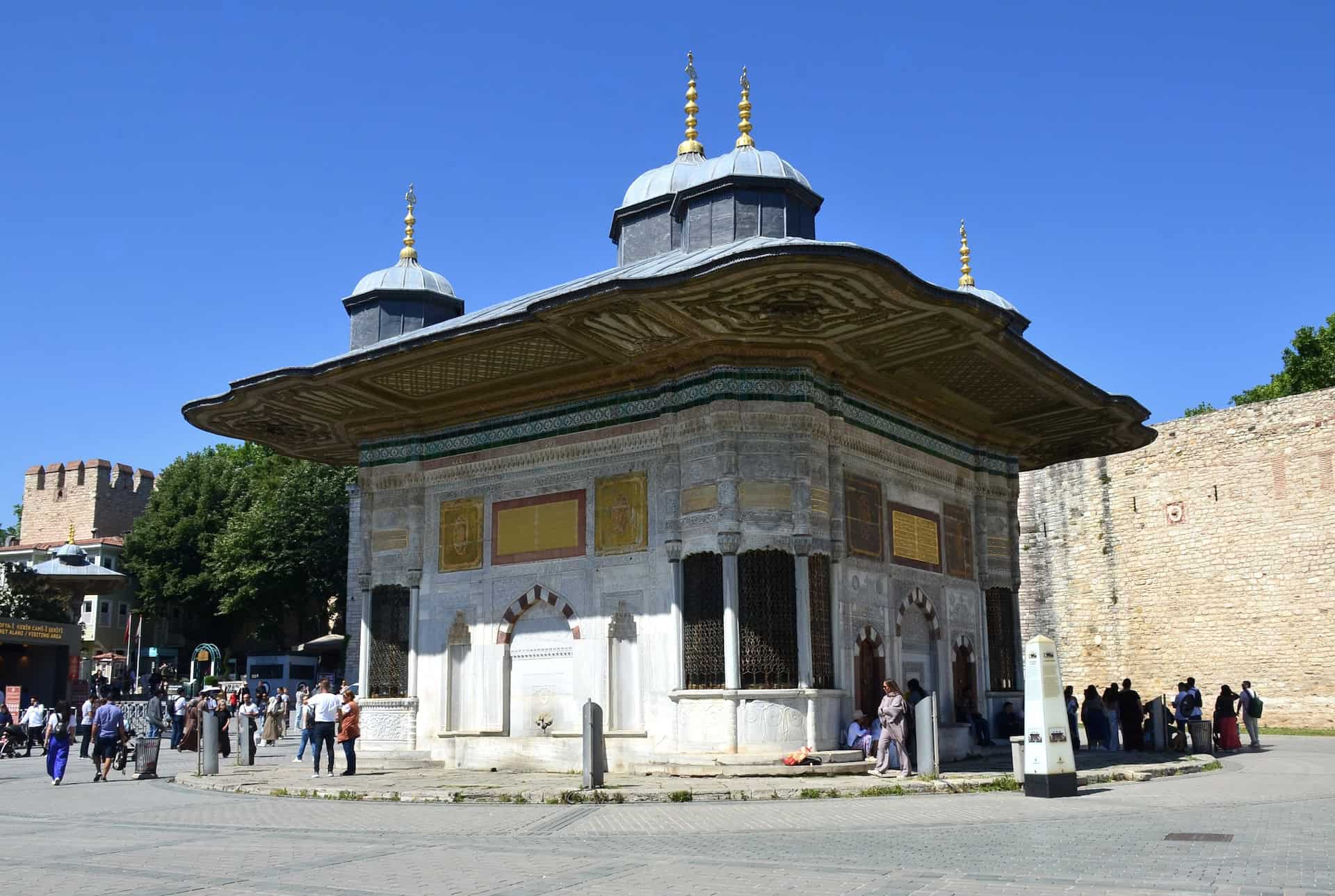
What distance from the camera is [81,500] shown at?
2328 inches

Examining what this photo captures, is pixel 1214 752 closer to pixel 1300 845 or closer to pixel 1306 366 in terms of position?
pixel 1300 845

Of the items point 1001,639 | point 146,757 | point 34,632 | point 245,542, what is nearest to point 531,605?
point 146,757

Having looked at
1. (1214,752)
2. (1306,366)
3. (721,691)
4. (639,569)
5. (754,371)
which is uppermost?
(1306,366)

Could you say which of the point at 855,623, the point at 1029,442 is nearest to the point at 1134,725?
the point at 1029,442

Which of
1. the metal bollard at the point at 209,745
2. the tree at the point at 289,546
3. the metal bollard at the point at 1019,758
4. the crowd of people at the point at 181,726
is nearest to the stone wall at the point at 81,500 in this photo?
the tree at the point at 289,546

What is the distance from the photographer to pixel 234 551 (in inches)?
1715

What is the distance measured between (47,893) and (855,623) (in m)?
9.53

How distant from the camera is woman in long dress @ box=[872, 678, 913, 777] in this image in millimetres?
12305

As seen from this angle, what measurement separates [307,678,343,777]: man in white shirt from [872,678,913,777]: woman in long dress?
20.7ft

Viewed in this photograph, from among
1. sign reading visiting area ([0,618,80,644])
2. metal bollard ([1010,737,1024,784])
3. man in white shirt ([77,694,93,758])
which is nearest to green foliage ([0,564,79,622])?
sign reading visiting area ([0,618,80,644])

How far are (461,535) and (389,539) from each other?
120 cm

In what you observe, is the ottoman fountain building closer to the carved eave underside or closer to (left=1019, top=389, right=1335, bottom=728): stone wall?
the carved eave underside

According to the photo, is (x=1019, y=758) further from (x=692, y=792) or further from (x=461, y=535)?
(x=461, y=535)

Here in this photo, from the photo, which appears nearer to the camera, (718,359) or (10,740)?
(718,359)
